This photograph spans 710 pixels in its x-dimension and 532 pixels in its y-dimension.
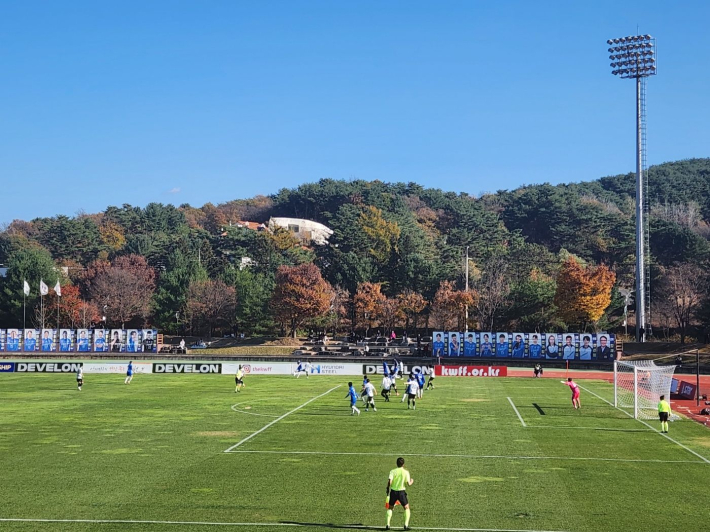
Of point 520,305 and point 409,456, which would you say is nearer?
point 409,456

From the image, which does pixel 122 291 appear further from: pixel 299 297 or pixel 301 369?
pixel 301 369

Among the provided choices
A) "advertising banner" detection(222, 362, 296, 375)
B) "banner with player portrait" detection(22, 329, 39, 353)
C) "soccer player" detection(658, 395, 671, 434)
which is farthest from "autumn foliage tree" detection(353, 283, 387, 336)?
"soccer player" detection(658, 395, 671, 434)

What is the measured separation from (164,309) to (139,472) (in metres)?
88.9

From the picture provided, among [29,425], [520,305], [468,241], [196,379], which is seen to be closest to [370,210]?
[468,241]

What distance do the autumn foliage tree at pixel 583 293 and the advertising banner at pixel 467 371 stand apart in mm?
28924

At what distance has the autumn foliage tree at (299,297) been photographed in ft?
336

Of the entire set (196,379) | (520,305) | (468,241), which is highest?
(468,241)

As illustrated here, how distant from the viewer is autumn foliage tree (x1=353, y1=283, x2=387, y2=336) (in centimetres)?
10725

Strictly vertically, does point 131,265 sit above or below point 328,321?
above

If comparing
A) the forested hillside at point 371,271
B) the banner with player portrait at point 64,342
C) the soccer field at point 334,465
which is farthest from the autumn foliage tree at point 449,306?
the soccer field at point 334,465

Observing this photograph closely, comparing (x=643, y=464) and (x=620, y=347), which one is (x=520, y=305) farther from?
(x=643, y=464)

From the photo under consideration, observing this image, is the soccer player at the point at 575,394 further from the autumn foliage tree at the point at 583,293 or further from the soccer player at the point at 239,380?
the autumn foliage tree at the point at 583,293

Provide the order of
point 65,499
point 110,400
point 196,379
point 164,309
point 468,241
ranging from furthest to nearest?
point 468,241 → point 164,309 → point 196,379 → point 110,400 → point 65,499

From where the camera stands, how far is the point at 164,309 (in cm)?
11231
